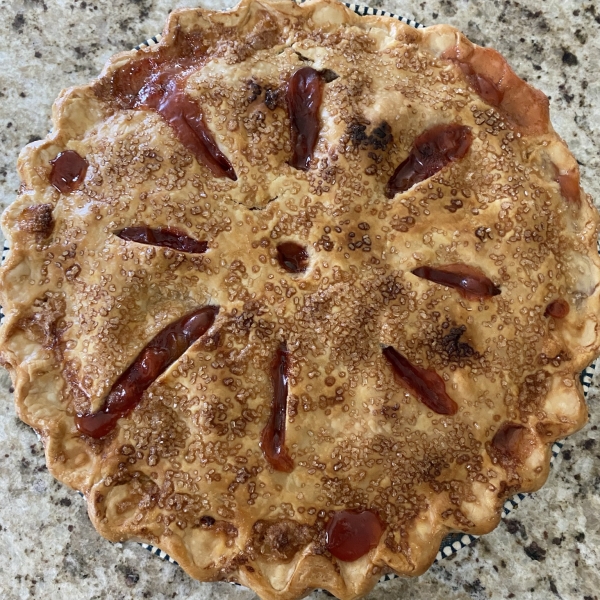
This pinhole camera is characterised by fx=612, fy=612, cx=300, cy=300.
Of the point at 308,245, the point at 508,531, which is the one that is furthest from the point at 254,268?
the point at 508,531

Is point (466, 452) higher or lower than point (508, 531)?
higher

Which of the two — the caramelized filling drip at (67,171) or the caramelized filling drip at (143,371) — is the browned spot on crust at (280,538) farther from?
the caramelized filling drip at (67,171)

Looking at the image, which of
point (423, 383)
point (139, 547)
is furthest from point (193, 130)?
point (139, 547)

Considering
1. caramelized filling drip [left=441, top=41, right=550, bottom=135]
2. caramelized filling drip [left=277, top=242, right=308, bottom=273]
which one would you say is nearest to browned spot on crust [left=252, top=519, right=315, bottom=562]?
caramelized filling drip [left=277, top=242, right=308, bottom=273]

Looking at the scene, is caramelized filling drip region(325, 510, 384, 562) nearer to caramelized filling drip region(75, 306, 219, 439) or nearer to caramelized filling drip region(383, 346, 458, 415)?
caramelized filling drip region(383, 346, 458, 415)


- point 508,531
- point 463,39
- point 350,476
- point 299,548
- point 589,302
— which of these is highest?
point 463,39

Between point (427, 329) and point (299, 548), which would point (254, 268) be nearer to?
point (427, 329)

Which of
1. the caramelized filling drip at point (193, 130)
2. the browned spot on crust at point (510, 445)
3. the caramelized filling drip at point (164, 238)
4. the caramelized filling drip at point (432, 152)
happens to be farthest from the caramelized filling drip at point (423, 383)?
the caramelized filling drip at point (193, 130)

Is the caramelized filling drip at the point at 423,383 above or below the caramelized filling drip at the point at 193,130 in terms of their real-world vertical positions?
below
